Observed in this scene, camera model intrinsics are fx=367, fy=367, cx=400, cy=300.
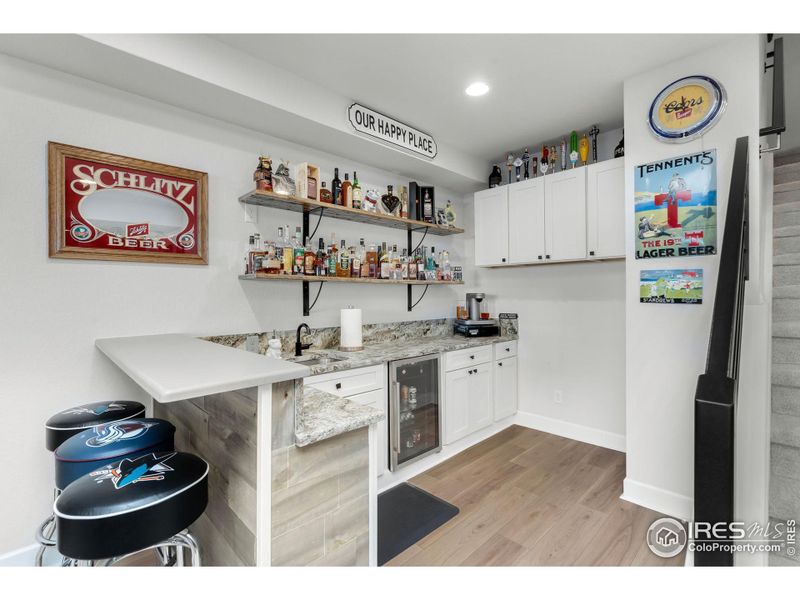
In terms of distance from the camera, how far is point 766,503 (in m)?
1.30

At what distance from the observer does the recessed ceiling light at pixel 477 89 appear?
2418 mm

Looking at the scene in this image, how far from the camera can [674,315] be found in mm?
2182

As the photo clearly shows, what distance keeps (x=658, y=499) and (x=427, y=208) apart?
271cm

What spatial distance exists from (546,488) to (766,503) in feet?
4.39

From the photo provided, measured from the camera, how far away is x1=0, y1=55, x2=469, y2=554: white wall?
68.4 inches

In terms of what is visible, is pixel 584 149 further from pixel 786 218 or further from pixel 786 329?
pixel 786 329

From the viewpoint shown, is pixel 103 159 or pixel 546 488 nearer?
pixel 103 159

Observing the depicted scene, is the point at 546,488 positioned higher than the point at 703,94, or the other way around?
the point at 703,94

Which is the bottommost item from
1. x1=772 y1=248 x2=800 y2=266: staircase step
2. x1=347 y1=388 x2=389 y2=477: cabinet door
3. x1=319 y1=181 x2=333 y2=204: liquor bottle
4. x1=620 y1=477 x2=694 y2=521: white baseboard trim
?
x1=620 y1=477 x2=694 y2=521: white baseboard trim

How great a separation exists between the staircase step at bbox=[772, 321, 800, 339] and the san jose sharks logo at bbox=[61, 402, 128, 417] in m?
3.03

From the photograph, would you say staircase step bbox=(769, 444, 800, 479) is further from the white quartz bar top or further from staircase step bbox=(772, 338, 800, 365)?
the white quartz bar top

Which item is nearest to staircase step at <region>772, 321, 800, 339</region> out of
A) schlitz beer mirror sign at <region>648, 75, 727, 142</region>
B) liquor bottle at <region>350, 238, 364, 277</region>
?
schlitz beer mirror sign at <region>648, 75, 727, 142</region>
